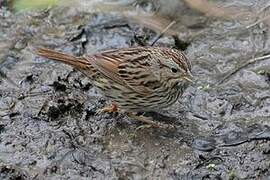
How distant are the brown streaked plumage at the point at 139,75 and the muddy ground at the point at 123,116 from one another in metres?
0.27

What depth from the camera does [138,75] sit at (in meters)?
5.96

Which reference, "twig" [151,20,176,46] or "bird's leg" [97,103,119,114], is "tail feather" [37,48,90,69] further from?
"twig" [151,20,176,46]

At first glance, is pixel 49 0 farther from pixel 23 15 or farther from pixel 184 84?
pixel 184 84

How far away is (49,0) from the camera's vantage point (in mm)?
7730

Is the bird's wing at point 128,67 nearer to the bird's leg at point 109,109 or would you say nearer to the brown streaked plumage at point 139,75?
the brown streaked plumage at point 139,75

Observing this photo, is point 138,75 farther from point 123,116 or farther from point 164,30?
point 164,30

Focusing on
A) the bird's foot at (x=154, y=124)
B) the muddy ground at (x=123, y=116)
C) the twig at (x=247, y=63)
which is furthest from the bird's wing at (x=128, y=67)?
the twig at (x=247, y=63)

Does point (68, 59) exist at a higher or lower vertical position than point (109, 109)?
higher

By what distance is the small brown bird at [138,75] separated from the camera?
19.3 ft

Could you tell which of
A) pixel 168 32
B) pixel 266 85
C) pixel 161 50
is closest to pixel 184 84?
pixel 161 50

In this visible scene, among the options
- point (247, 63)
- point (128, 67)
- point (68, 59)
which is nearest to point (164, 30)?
point (247, 63)

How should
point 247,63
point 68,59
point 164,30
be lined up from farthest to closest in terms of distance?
point 164,30 < point 247,63 < point 68,59

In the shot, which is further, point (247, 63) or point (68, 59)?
point (247, 63)

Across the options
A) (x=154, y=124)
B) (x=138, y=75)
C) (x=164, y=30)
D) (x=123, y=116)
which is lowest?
(x=123, y=116)
